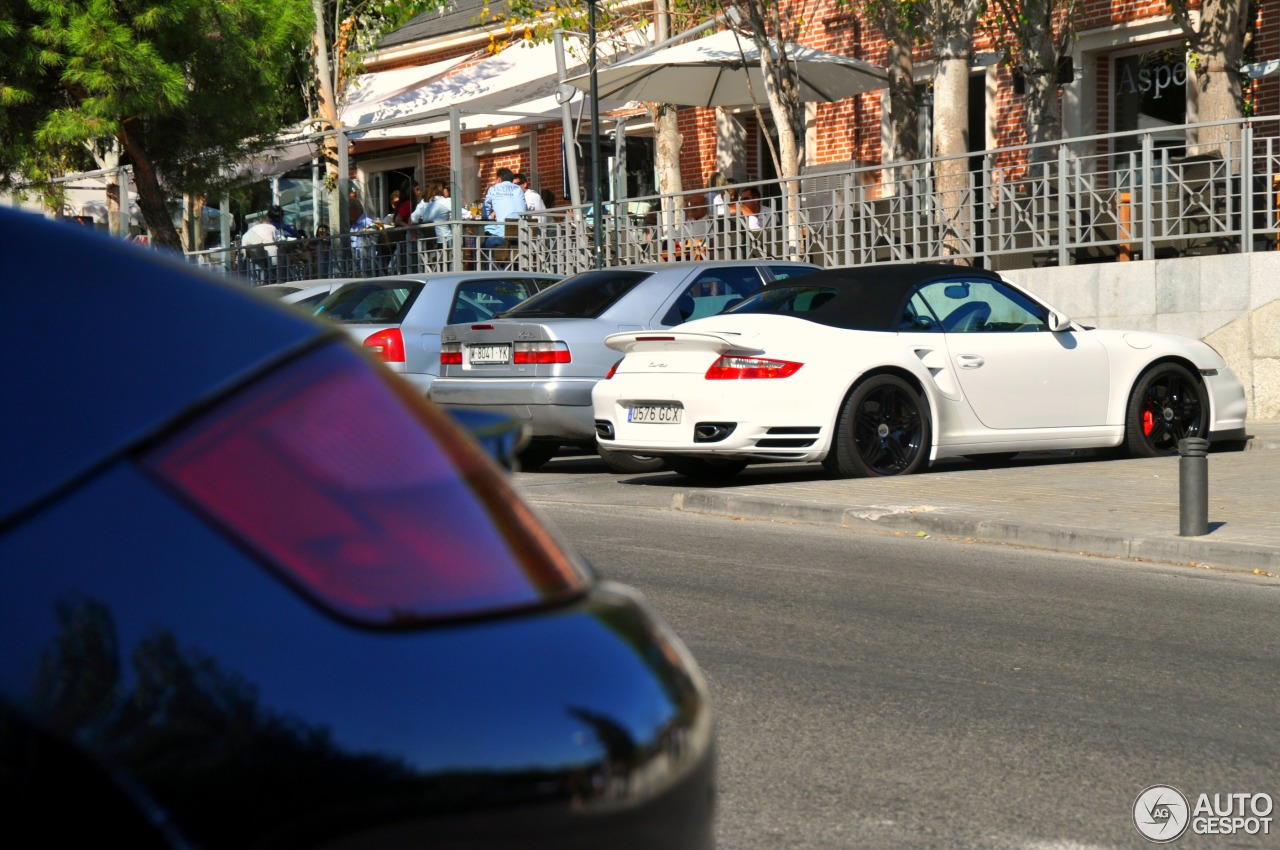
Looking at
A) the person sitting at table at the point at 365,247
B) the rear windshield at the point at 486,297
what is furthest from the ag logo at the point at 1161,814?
the person sitting at table at the point at 365,247

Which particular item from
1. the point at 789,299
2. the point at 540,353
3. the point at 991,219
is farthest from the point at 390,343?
the point at 991,219

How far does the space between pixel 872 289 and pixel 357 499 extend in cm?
1032

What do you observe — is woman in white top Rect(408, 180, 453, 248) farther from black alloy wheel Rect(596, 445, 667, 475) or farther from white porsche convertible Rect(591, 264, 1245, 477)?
white porsche convertible Rect(591, 264, 1245, 477)

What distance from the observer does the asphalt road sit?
412 centimetres

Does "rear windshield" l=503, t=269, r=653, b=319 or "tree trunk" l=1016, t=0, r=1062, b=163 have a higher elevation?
"tree trunk" l=1016, t=0, r=1062, b=163

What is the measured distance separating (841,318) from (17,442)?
10087 millimetres

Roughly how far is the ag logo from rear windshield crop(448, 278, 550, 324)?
399 inches

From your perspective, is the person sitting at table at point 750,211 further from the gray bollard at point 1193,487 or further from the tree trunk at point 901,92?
the gray bollard at point 1193,487

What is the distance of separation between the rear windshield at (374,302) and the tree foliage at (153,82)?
23.0ft

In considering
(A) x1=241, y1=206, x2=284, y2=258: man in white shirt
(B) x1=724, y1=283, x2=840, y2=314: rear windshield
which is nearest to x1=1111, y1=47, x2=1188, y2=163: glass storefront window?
(B) x1=724, y1=283, x2=840, y2=314: rear windshield

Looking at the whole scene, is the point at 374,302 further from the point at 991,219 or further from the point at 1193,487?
the point at 1193,487

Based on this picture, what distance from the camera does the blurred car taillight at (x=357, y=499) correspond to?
57.8 inches

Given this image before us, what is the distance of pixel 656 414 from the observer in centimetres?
1115

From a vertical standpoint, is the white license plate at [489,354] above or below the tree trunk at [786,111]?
below
